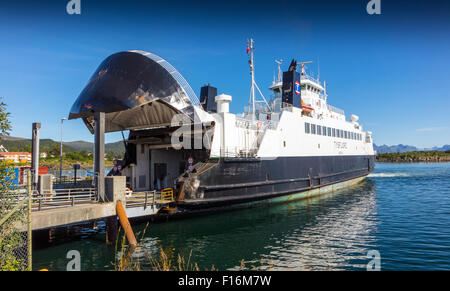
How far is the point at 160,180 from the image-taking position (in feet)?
69.7

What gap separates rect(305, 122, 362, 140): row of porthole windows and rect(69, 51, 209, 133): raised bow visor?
11116 mm

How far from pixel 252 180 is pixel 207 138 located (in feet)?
12.5

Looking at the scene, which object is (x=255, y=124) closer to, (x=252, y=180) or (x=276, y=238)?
(x=252, y=180)

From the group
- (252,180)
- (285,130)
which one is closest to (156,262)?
(252,180)

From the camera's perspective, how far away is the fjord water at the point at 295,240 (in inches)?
393

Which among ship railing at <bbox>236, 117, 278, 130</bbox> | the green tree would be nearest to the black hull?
ship railing at <bbox>236, 117, 278, 130</bbox>

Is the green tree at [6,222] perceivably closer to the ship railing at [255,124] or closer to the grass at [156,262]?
the grass at [156,262]

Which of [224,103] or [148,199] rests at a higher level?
[224,103]

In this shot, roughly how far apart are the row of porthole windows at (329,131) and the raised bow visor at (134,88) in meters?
11.1

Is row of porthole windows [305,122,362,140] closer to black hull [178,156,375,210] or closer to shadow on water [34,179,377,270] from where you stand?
black hull [178,156,375,210]

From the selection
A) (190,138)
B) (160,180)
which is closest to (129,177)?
(160,180)

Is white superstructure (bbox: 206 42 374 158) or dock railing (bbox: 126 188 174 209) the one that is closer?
dock railing (bbox: 126 188 174 209)

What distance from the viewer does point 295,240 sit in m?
12.5

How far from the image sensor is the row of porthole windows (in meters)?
23.7
